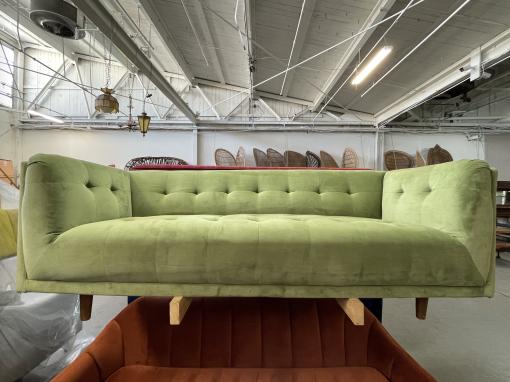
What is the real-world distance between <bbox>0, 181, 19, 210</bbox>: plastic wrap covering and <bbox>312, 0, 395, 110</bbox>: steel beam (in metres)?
4.80

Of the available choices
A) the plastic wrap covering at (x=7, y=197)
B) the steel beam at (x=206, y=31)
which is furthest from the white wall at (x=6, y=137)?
the plastic wrap covering at (x=7, y=197)

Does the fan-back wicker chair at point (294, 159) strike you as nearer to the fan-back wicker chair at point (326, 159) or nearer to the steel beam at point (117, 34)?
the fan-back wicker chair at point (326, 159)

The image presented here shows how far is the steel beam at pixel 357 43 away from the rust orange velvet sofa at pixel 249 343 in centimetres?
398

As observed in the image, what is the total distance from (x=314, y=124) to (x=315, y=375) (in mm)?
7346

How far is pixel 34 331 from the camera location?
5.38 feet

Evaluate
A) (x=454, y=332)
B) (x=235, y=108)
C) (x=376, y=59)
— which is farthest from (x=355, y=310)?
(x=235, y=108)

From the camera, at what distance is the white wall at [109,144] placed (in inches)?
314

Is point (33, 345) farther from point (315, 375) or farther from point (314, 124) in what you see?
point (314, 124)

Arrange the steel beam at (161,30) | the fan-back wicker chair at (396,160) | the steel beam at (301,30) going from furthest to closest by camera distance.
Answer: the fan-back wicker chair at (396,160) → the steel beam at (161,30) → the steel beam at (301,30)

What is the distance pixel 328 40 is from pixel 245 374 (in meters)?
5.16

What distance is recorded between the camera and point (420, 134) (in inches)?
310

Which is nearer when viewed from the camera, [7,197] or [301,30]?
[7,197]

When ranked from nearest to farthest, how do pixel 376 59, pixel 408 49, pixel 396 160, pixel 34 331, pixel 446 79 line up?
1. pixel 34 331
2. pixel 376 59
3. pixel 408 49
4. pixel 446 79
5. pixel 396 160

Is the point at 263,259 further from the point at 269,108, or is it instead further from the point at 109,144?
the point at 109,144
